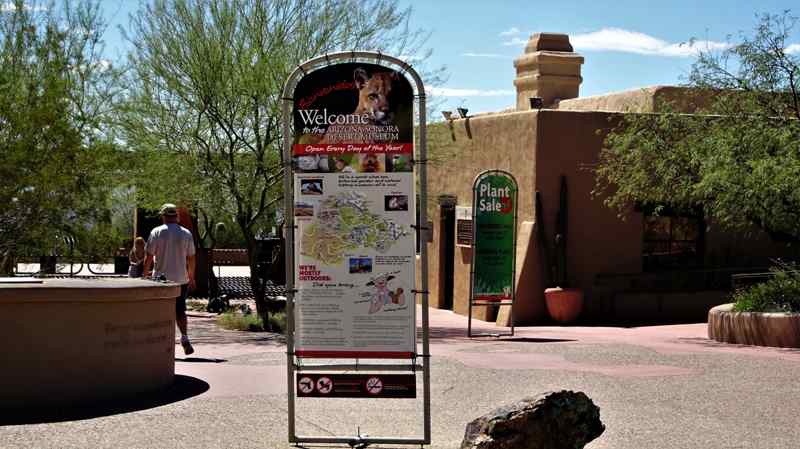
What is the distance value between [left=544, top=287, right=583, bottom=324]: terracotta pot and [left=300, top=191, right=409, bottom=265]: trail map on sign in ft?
45.0

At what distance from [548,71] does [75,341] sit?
772 inches

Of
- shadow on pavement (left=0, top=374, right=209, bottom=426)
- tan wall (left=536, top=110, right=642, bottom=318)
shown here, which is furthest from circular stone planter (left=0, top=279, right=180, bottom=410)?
tan wall (left=536, top=110, right=642, bottom=318)

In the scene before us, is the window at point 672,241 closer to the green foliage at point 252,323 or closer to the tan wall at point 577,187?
the tan wall at point 577,187

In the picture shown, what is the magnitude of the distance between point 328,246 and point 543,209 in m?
14.1

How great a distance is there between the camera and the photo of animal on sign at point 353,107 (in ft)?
26.4

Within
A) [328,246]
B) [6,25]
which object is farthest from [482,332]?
[328,246]

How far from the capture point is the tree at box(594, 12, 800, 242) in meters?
16.1

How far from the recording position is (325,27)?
19438 millimetres

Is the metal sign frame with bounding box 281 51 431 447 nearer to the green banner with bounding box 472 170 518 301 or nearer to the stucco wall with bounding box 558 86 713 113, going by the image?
the green banner with bounding box 472 170 518 301

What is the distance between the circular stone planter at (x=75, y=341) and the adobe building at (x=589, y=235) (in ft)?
37.7

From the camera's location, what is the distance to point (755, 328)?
52.5 ft

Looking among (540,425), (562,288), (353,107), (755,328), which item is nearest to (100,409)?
(353,107)

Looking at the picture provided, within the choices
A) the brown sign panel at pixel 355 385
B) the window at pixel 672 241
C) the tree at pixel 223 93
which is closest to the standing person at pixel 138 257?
the tree at pixel 223 93

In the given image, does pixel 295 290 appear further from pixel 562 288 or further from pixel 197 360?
pixel 562 288
